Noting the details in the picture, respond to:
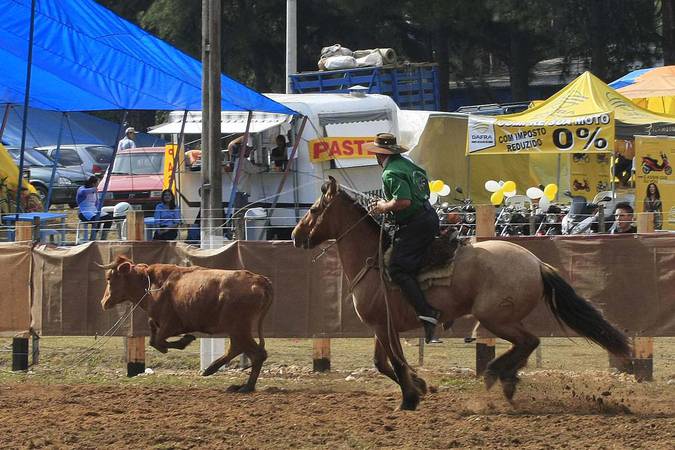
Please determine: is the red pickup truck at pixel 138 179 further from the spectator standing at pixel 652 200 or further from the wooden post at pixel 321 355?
the wooden post at pixel 321 355

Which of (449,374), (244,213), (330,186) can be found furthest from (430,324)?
(244,213)

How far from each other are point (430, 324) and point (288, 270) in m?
3.19

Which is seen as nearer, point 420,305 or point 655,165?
point 420,305

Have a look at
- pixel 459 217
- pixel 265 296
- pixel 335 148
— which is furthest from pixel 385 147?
pixel 335 148

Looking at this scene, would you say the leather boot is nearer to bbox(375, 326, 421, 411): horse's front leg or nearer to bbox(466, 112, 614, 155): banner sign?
bbox(375, 326, 421, 411): horse's front leg

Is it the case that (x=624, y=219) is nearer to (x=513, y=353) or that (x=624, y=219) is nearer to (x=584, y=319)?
(x=584, y=319)

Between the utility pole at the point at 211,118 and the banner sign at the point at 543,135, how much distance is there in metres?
8.92

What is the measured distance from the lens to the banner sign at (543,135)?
20891 mm

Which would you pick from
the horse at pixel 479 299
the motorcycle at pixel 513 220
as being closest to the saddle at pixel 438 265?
the horse at pixel 479 299

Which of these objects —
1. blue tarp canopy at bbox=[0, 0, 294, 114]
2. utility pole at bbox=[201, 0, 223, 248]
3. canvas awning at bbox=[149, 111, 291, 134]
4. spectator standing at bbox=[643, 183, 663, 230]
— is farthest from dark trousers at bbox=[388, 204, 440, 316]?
spectator standing at bbox=[643, 183, 663, 230]

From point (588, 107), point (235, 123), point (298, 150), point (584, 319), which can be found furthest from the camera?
point (588, 107)

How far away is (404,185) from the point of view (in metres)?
10.2

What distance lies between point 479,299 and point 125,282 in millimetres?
4064

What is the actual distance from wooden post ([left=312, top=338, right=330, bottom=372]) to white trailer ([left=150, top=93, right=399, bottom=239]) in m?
7.48
